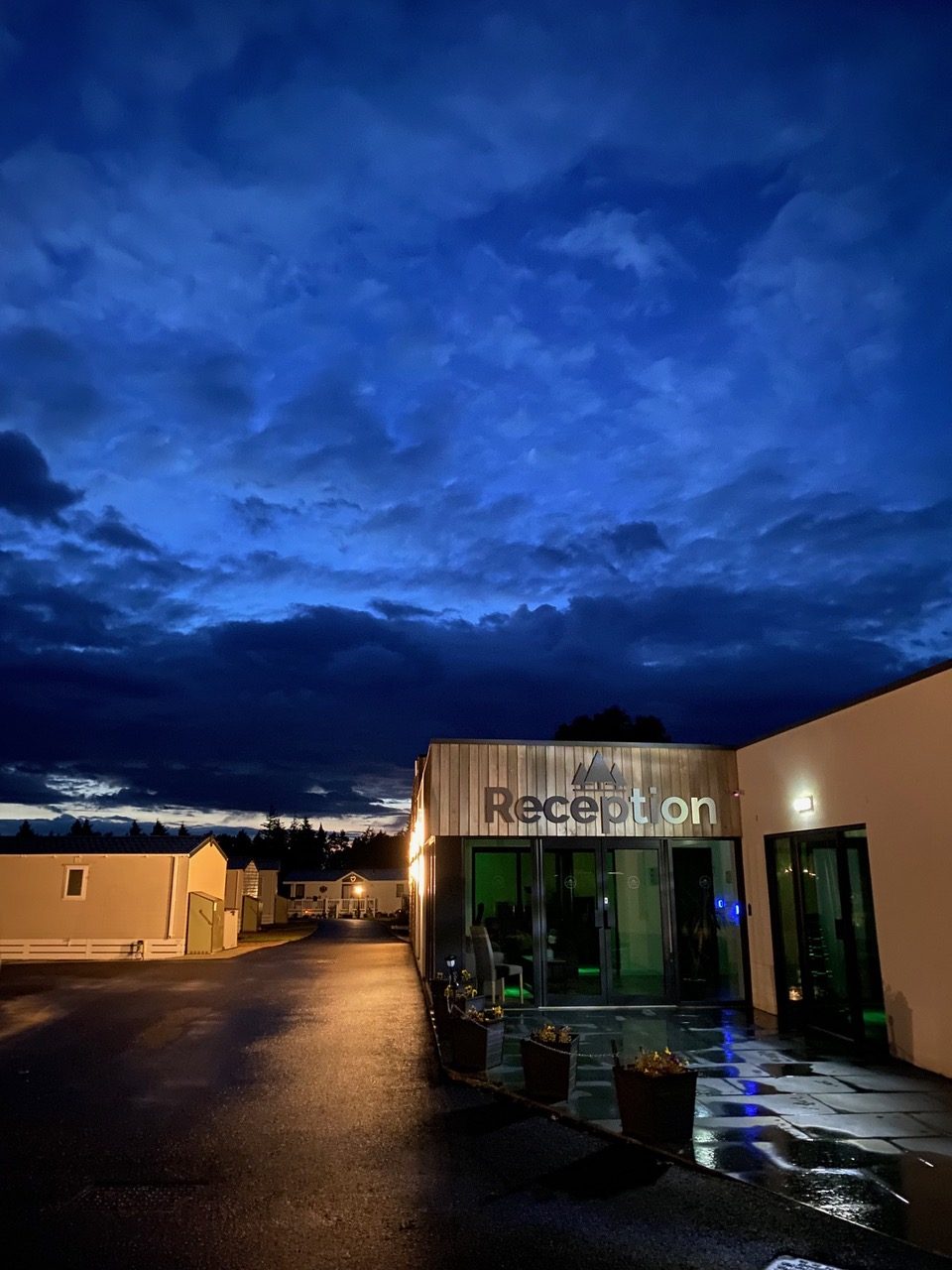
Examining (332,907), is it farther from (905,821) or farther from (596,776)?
(905,821)

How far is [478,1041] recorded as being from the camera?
7566 millimetres

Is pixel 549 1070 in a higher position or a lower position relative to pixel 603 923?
lower

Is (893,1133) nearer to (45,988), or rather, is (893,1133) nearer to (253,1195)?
(253,1195)

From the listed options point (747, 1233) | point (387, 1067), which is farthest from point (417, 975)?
point (747, 1233)

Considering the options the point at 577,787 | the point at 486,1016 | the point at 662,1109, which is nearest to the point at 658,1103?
the point at 662,1109

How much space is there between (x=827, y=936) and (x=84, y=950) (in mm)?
18417

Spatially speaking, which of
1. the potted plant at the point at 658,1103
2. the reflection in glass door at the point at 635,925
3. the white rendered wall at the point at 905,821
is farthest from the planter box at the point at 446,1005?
the white rendered wall at the point at 905,821

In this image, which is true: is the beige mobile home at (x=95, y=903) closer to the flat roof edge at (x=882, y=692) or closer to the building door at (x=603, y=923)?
the building door at (x=603, y=923)

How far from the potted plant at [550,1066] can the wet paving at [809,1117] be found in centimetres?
15

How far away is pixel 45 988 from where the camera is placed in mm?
14688

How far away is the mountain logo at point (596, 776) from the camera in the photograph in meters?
11.9

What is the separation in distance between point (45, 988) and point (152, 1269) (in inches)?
508

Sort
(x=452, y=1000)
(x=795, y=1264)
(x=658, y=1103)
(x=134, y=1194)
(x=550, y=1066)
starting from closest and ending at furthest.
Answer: (x=795, y=1264), (x=134, y=1194), (x=658, y=1103), (x=550, y=1066), (x=452, y=1000)

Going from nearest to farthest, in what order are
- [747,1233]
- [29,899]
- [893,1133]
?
[747,1233] → [893,1133] → [29,899]
